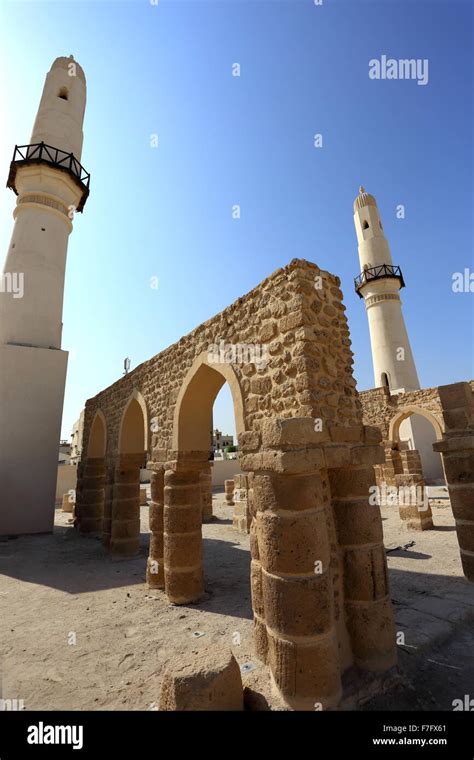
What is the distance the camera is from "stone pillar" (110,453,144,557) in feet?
29.9

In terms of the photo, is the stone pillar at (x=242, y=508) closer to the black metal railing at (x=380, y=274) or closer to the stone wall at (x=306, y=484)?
the stone wall at (x=306, y=484)

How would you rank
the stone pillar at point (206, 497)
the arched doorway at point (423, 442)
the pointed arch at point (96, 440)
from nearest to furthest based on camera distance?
the pointed arch at point (96, 440)
the stone pillar at point (206, 497)
the arched doorway at point (423, 442)

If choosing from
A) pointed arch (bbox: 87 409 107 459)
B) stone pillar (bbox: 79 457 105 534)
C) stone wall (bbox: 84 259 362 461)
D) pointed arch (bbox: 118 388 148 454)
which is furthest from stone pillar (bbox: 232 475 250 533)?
stone wall (bbox: 84 259 362 461)

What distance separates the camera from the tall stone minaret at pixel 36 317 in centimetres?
1166

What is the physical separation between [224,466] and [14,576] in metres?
22.2

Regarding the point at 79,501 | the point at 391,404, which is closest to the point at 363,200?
the point at 391,404

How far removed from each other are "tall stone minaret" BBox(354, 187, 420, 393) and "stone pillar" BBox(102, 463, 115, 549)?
1711cm

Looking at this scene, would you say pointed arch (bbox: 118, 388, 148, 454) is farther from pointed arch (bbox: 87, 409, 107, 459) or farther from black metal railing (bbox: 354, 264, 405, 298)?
black metal railing (bbox: 354, 264, 405, 298)

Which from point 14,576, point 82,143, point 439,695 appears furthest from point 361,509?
point 82,143

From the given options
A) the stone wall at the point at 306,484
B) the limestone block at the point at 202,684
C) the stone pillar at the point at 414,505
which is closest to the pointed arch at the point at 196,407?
the stone wall at the point at 306,484

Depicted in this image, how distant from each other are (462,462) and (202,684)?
18.6 feet

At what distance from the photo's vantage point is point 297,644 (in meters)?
3.15

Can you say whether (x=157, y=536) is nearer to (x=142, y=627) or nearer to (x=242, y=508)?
(x=142, y=627)

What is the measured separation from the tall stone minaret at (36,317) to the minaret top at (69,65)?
7.17 feet
